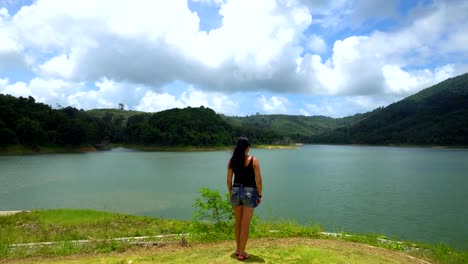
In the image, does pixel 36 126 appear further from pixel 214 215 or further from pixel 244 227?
pixel 244 227

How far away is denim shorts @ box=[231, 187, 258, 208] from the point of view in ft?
21.1

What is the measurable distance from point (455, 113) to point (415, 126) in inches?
764

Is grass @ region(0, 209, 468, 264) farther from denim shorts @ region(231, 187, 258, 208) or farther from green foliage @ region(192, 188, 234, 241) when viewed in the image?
denim shorts @ region(231, 187, 258, 208)

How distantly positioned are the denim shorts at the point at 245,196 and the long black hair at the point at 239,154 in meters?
0.41

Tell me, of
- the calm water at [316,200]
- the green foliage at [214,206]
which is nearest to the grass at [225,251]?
the green foliage at [214,206]

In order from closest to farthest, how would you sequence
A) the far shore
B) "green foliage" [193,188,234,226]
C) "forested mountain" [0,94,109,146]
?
1. "green foliage" [193,188,234,226]
2. the far shore
3. "forested mountain" [0,94,109,146]

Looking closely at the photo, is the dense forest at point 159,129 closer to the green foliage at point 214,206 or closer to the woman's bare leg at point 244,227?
the green foliage at point 214,206

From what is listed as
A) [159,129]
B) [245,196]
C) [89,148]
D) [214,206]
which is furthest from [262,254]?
[159,129]

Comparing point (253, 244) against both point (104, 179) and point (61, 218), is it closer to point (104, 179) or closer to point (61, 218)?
point (61, 218)

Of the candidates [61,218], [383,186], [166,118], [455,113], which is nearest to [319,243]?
[61,218]

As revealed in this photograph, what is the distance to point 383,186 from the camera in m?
36.4

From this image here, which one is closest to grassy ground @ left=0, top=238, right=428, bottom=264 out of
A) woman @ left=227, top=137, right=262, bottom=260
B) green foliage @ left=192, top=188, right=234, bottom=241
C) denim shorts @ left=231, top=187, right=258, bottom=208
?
woman @ left=227, top=137, right=262, bottom=260

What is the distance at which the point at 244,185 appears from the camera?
6473 mm

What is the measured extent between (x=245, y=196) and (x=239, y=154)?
79 cm
